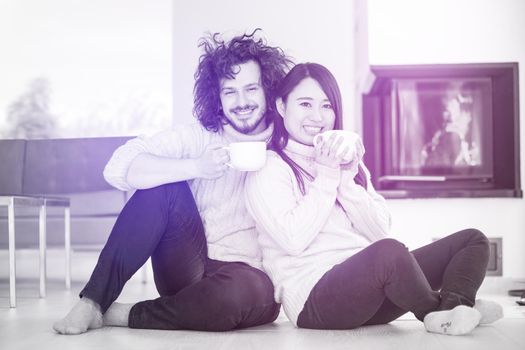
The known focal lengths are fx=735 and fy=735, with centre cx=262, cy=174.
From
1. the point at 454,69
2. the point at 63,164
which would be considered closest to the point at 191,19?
the point at 63,164

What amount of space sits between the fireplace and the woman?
5.08ft

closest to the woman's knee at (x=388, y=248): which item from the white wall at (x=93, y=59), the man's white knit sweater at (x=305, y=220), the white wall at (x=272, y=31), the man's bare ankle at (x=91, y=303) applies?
the man's white knit sweater at (x=305, y=220)

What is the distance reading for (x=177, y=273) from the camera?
6.37 feet

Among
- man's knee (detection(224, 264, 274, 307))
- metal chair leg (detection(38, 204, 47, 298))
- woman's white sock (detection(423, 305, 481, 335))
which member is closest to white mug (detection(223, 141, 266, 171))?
man's knee (detection(224, 264, 274, 307))

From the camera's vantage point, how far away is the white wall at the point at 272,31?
13.0 ft

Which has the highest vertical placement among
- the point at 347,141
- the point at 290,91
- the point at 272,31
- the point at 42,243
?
the point at 272,31

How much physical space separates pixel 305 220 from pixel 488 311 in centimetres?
55

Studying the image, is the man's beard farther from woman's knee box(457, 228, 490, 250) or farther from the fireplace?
the fireplace

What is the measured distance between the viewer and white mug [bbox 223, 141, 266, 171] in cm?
173

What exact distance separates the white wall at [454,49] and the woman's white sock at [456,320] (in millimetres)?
1645

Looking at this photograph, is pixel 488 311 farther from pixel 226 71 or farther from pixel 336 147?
pixel 226 71

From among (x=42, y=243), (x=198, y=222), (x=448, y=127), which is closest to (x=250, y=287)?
(x=198, y=222)

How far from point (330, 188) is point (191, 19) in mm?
2444

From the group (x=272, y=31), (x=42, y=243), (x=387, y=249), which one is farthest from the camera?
(x=272, y=31)
